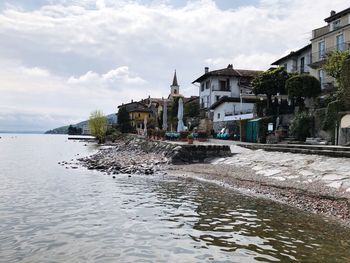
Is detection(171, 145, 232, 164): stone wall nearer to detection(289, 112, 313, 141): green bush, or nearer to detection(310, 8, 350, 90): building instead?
detection(289, 112, 313, 141): green bush

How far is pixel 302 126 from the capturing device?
3216 centimetres

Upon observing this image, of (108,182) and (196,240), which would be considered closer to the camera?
(196,240)

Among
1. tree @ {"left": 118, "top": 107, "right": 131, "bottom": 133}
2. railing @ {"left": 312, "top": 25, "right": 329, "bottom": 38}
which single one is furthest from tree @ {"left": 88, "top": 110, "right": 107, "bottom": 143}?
railing @ {"left": 312, "top": 25, "right": 329, "bottom": 38}

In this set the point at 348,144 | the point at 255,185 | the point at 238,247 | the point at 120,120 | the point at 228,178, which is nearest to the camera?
the point at 238,247

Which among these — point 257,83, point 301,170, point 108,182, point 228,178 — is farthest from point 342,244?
point 257,83

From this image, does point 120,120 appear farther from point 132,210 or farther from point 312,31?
point 132,210

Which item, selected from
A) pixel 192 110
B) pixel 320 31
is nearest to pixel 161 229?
pixel 320 31

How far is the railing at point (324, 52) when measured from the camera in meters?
42.8

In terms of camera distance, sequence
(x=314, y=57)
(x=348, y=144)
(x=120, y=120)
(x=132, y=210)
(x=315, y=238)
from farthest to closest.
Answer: (x=120, y=120) → (x=314, y=57) → (x=348, y=144) → (x=132, y=210) → (x=315, y=238)

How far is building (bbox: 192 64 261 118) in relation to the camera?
237 ft

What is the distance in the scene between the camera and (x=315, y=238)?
953 cm

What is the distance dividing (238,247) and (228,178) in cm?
1143

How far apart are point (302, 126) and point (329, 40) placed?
18.9 metres

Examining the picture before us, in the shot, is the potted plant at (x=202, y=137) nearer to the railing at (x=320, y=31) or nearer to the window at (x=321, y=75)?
the window at (x=321, y=75)
